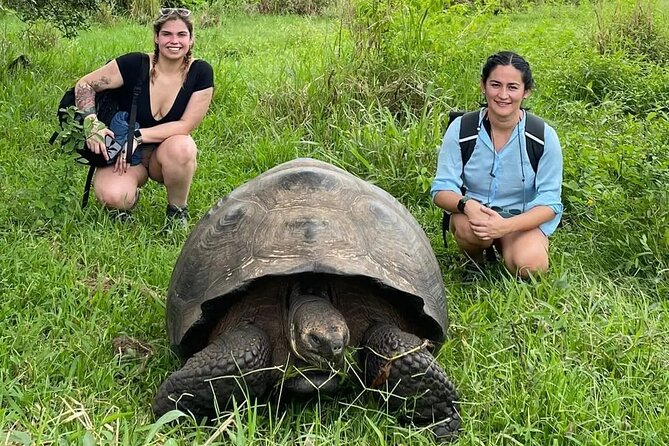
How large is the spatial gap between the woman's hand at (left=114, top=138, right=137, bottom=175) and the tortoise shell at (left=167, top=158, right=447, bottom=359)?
4.48ft

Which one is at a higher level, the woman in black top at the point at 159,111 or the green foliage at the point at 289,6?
the woman in black top at the point at 159,111

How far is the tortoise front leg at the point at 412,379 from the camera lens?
86.5 inches

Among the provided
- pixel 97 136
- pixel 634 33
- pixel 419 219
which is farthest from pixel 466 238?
pixel 634 33

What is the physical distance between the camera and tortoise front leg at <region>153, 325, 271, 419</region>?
216 cm

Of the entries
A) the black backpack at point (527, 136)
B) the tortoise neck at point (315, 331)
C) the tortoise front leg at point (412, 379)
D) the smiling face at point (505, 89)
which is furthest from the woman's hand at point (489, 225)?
the tortoise neck at point (315, 331)

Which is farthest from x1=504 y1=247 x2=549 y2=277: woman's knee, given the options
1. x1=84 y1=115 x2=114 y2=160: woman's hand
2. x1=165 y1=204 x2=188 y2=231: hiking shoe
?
x1=84 y1=115 x2=114 y2=160: woman's hand

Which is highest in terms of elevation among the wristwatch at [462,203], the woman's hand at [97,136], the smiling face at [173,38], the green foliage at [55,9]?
the smiling face at [173,38]

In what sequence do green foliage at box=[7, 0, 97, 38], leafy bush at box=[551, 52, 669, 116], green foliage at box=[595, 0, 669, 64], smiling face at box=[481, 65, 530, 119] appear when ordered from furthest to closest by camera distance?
green foliage at box=[595, 0, 669, 64] < green foliage at box=[7, 0, 97, 38] < leafy bush at box=[551, 52, 669, 116] < smiling face at box=[481, 65, 530, 119]

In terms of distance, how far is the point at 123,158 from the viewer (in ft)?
12.7

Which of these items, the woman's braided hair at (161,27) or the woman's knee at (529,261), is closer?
the woman's knee at (529,261)

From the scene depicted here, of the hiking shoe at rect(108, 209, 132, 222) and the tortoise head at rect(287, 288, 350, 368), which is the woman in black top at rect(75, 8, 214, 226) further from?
the tortoise head at rect(287, 288, 350, 368)

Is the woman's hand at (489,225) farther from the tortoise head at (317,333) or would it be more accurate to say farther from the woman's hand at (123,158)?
the woman's hand at (123,158)

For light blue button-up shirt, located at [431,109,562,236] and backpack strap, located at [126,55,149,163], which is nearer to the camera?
light blue button-up shirt, located at [431,109,562,236]

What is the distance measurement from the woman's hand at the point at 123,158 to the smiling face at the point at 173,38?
19.3 inches
